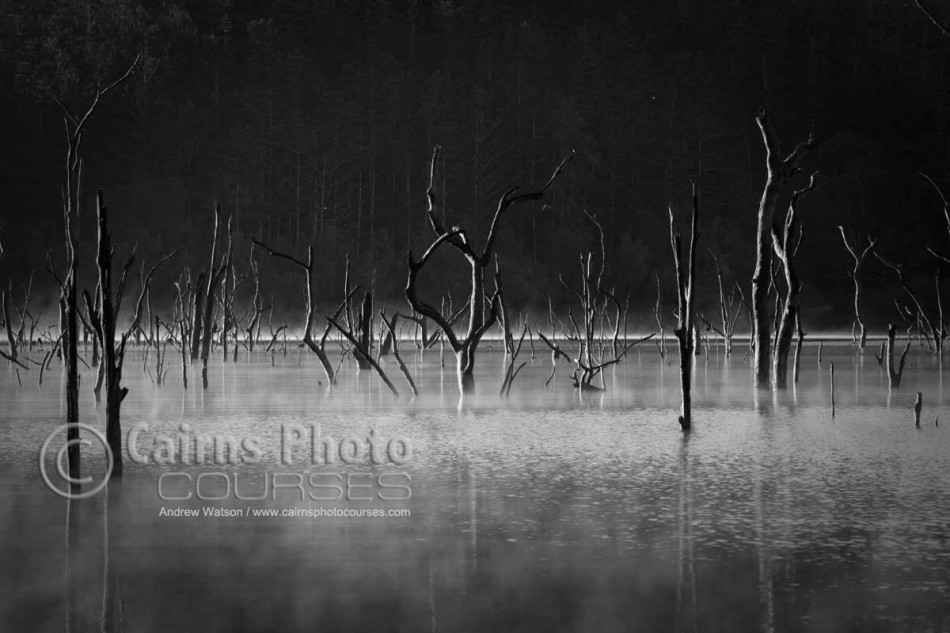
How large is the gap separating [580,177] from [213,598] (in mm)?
67750

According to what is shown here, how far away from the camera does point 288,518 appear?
28.1 feet

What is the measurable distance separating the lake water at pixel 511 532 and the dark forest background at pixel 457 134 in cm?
4778

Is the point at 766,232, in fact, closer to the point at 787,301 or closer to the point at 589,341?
the point at 787,301

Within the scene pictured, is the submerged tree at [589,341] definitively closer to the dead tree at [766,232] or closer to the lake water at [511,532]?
the dead tree at [766,232]

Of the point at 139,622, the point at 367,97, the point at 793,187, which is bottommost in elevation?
the point at 139,622

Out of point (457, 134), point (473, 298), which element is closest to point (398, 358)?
point (473, 298)

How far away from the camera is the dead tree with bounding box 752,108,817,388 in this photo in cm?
2080

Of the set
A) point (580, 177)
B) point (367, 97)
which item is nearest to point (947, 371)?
point (580, 177)

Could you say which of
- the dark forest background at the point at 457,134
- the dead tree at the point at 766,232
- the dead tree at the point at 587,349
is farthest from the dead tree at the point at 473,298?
the dark forest background at the point at 457,134

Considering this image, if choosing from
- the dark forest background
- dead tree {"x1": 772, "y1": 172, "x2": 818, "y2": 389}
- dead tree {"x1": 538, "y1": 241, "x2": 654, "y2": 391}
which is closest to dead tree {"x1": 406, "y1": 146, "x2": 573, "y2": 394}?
dead tree {"x1": 538, "y1": 241, "x2": 654, "y2": 391}

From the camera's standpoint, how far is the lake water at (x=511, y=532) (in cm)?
602

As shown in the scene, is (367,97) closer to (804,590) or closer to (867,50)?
(867,50)

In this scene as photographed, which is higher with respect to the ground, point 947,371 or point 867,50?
point 867,50

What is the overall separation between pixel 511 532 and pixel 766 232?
1454 centimetres
